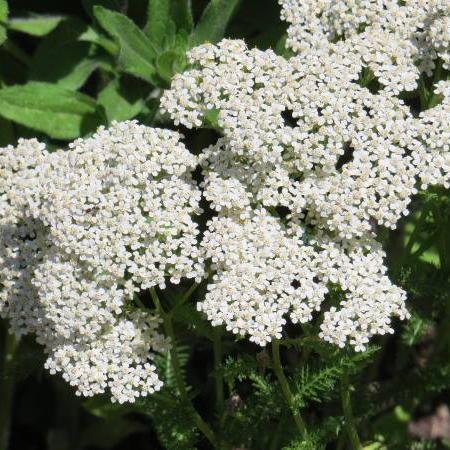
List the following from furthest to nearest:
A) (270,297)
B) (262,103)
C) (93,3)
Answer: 1. (93,3)
2. (262,103)
3. (270,297)

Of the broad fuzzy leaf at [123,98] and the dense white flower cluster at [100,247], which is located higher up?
the broad fuzzy leaf at [123,98]

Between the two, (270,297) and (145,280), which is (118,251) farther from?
(270,297)

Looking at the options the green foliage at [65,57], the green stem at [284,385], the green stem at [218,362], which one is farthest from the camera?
the green foliage at [65,57]

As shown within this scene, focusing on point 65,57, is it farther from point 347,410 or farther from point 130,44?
point 347,410

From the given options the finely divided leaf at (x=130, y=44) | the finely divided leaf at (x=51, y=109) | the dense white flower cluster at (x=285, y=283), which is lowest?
the dense white flower cluster at (x=285, y=283)

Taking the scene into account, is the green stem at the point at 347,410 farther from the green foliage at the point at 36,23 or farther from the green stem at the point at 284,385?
the green foliage at the point at 36,23

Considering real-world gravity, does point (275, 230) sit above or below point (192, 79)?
below

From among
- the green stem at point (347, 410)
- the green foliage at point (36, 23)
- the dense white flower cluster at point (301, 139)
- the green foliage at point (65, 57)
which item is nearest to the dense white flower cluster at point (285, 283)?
the dense white flower cluster at point (301, 139)

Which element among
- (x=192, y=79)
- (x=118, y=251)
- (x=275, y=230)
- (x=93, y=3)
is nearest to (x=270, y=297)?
(x=275, y=230)
